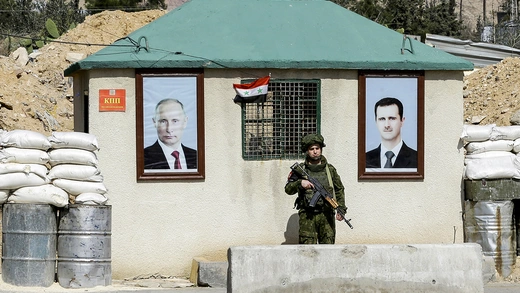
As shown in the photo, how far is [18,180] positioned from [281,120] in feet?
10.8

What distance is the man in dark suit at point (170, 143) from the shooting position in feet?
37.6

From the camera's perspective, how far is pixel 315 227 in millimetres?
10727

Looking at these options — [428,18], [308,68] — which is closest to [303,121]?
[308,68]

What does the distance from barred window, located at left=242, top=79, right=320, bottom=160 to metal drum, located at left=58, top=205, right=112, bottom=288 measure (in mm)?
2076

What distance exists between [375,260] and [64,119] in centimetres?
1482

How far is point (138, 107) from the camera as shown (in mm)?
11359

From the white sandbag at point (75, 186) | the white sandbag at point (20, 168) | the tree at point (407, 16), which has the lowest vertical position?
the white sandbag at point (75, 186)

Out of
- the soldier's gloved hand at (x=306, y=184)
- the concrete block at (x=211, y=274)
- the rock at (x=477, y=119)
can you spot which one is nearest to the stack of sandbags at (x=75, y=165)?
the concrete block at (x=211, y=274)

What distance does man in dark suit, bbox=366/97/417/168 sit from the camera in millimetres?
11867

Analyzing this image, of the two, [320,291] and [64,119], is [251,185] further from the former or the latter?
[64,119]

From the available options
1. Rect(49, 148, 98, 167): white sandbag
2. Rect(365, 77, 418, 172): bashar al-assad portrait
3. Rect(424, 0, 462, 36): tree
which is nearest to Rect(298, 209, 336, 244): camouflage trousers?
Rect(365, 77, 418, 172): bashar al-assad portrait

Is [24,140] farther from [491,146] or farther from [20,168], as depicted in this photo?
[491,146]

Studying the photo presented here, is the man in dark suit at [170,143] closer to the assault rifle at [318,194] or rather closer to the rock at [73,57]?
the assault rifle at [318,194]

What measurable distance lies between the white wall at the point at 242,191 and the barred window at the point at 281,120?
0.34ft
